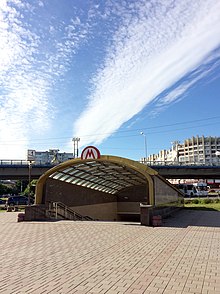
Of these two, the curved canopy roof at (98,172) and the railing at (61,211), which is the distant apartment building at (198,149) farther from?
the railing at (61,211)

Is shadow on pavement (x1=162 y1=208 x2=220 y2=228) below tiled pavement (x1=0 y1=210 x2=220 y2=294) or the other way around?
below

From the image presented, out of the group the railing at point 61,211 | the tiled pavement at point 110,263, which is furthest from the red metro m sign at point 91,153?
the tiled pavement at point 110,263

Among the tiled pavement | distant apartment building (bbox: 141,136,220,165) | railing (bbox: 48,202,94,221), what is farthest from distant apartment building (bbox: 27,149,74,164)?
distant apartment building (bbox: 141,136,220,165)

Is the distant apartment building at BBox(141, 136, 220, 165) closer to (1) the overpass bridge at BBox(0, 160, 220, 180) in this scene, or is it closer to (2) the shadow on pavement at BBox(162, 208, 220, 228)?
(1) the overpass bridge at BBox(0, 160, 220, 180)

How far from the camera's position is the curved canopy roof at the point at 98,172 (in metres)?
17.1

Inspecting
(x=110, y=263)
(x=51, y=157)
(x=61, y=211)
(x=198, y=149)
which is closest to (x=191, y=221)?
(x=61, y=211)

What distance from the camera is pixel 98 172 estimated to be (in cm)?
2355

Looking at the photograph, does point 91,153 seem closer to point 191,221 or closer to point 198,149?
point 191,221

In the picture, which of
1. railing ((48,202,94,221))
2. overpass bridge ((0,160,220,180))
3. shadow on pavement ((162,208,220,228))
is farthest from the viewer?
overpass bridge ((0,160,220,180))

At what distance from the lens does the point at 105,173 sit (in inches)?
952

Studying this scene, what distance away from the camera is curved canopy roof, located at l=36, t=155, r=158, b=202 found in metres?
17.1

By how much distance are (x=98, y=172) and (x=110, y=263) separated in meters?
16.3

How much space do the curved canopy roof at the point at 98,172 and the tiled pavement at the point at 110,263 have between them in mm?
5730

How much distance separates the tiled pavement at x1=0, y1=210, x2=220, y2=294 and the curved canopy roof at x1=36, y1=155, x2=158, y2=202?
5.73m
